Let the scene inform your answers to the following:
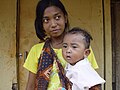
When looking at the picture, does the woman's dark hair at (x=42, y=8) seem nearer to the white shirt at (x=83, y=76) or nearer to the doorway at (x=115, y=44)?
the white shirt at (x=83, y=76)

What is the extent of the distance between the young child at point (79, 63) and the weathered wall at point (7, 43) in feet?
6.34

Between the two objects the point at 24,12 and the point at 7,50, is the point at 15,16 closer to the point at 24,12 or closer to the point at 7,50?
the point at 24,12

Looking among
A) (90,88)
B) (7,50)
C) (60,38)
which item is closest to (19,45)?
(7,50)

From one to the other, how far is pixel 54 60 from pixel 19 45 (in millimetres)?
1903

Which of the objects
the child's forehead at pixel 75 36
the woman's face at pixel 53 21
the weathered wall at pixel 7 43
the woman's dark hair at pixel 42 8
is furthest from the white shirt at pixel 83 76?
the weathered wall at pixel 7 43

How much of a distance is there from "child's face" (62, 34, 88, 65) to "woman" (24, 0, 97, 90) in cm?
9

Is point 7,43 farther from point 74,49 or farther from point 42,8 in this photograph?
point 74,49

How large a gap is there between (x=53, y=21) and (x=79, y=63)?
0.33m

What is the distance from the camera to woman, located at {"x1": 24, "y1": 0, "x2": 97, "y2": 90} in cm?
192

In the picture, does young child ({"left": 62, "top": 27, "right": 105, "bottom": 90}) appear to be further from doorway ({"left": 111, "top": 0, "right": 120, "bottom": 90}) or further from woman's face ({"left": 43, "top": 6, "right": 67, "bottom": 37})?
doorway ({"left": 111, "top": 0, "right": 120, "bottom": 90})

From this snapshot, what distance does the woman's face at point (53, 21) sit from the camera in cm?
198

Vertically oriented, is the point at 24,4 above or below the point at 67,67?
above

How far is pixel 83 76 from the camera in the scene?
179 cm

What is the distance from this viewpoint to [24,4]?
3.80m
